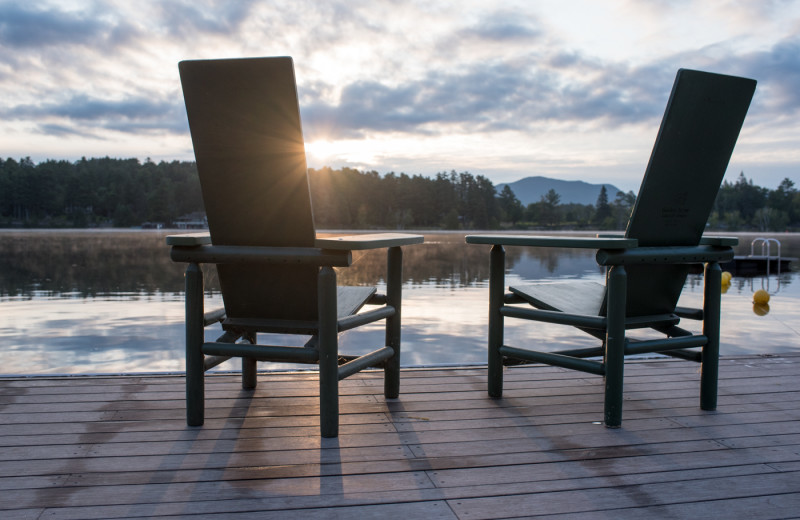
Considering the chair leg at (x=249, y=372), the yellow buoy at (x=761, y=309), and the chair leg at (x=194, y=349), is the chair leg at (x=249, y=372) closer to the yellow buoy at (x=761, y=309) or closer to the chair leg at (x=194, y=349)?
the chair leg at (x=194, y=349)

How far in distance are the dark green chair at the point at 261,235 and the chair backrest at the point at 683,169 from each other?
0.97m

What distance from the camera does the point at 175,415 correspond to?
2.15 meters

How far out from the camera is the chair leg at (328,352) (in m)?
1.92

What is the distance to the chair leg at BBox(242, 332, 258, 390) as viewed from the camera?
2.48 meters

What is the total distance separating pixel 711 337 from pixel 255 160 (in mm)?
1930

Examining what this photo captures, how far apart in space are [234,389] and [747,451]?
200 centimetres

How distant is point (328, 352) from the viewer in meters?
1.94

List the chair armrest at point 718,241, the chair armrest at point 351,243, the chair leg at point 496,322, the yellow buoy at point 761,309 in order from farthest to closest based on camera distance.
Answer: the yellow buoy at point 761,309, the chair leg at point 496,322, the chair armrest at point 718,241, the chair armrest at point 351,243

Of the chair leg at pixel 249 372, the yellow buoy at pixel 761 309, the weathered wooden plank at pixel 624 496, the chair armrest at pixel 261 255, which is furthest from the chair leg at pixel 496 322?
the yellow buoy at pixel 761 309

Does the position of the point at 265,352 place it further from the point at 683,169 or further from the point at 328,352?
the point at 683,169

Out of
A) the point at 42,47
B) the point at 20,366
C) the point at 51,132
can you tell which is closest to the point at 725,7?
the point at 20,366

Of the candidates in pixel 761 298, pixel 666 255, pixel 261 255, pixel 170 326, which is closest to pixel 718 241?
pixel 666 255

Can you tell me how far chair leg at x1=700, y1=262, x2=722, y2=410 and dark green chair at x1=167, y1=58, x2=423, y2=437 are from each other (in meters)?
1.29

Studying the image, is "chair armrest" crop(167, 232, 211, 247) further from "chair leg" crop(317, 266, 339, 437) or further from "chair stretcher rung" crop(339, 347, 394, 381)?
"chair stretcher rung" crop(339, 347, 394, 381)
